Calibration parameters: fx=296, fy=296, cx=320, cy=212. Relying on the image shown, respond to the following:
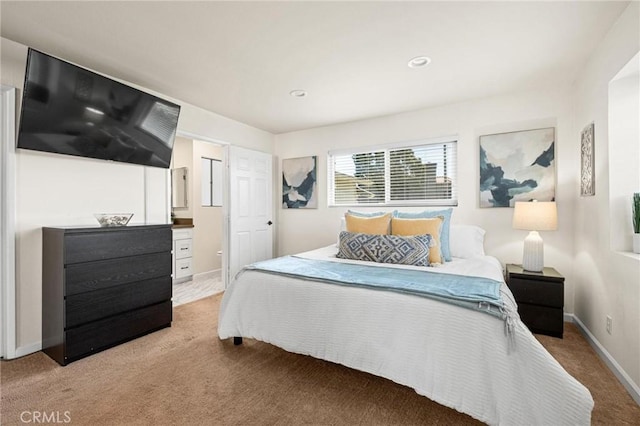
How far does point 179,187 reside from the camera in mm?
5004

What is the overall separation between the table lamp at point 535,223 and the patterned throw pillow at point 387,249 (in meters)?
0.97

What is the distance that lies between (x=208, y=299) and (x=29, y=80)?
2.75 meters

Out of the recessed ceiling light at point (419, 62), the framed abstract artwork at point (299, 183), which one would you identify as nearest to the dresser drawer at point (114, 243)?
the framed abstract artwork at point (299, 183)

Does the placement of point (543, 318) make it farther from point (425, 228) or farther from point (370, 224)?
point (370, 224)

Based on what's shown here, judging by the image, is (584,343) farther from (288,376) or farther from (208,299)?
(208,299)

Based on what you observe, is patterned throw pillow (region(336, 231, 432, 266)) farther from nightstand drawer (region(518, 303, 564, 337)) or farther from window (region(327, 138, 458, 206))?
window (region(327, 138, 458, 206))

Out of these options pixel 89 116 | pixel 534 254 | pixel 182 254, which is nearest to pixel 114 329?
pixel 89 116

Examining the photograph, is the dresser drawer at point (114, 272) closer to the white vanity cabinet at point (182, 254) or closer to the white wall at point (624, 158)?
the white vanity cabinet at point (182, 254)

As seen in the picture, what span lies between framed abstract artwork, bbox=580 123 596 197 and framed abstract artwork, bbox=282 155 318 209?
121 inches

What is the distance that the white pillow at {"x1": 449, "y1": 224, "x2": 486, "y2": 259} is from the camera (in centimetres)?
299

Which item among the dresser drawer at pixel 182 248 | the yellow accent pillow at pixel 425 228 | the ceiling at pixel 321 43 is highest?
the ceiling at pixel 321 43

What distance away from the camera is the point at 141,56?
244 centimetres

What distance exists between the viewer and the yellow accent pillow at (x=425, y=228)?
265cm

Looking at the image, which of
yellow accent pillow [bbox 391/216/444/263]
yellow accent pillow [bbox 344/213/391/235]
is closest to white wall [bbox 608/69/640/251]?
yellow accent pillow [bbox 391/216/444/263]
